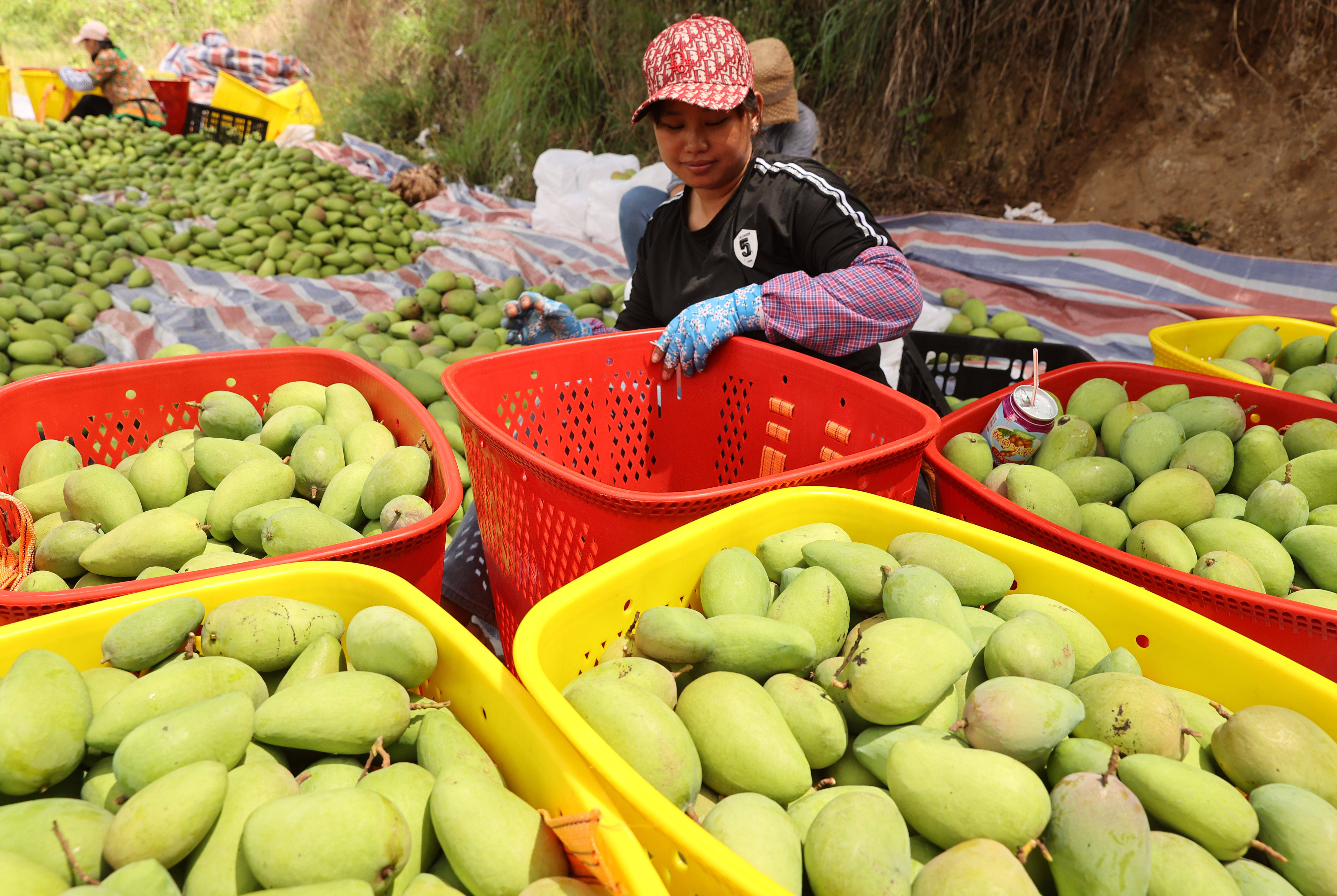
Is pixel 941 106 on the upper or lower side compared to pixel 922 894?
upper

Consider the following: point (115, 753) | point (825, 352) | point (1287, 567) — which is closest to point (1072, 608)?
point (1287, 567)

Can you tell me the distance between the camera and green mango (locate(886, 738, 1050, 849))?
2.25 feet

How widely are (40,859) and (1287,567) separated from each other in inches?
64.5

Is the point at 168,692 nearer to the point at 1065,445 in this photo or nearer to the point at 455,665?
the point at 455,665

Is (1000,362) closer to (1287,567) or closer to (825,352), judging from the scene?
(825,352)

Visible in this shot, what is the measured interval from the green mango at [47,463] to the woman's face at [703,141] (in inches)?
59.4

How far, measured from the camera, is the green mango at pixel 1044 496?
1294mm

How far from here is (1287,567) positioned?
1178 mm

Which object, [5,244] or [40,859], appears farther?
[5,244]

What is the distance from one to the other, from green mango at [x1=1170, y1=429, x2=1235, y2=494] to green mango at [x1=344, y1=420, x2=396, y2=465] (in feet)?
5.09

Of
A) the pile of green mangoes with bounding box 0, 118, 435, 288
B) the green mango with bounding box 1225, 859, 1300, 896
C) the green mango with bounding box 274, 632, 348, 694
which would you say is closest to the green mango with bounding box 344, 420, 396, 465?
the green mango with bounding box 274, 632, 348, 694

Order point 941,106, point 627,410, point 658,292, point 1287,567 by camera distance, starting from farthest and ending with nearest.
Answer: point 941,106, point 658,292, point 627,410, point 1287,567

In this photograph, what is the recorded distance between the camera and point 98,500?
1280 millimetres

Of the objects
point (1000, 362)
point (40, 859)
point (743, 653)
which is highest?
point (1000, 362)
